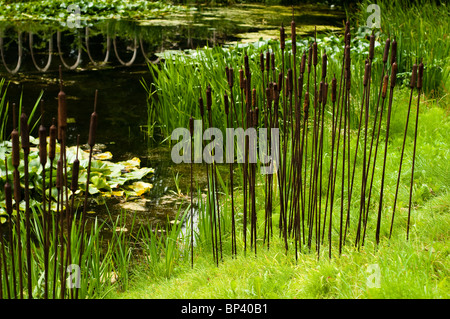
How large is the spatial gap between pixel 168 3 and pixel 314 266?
12720 mm

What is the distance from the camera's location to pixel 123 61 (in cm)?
747

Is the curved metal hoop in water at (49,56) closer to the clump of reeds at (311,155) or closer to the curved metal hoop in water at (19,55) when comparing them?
the curved metal hoop in water at (19,55)

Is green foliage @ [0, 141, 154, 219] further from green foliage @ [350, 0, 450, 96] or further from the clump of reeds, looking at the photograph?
green foliage @ [350, 0, 450, 96]

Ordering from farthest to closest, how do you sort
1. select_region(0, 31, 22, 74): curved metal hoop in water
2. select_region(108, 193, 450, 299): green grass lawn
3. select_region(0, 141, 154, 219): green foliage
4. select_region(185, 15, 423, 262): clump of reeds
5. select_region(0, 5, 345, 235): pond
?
select_region(0, 31, 22, 74): curved metal hoop in water → select_region(0, 5, 345, 235): pond → select_region(0, 141, 154, 219): green foliage → select_region(185, 15, 423, 262): clump of reeds → select_region(108, 193, 450, 299): green grass lawn

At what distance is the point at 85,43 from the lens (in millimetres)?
8727

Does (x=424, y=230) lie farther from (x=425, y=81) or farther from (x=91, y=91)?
(x=91, y=91)

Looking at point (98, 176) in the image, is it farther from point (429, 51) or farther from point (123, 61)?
point (123, 61)

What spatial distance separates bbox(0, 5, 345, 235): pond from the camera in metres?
4.22

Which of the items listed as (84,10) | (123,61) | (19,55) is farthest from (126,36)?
(84,10)

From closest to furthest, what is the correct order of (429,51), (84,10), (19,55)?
(429,51) → (19,55) → (84,10)

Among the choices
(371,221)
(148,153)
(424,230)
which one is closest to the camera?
(424,230)

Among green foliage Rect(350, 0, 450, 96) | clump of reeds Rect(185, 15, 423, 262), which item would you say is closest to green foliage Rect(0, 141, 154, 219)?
clump of reeds Rect(185, 15, 423, 262)

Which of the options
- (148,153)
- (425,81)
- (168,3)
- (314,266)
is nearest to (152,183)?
(148,153)

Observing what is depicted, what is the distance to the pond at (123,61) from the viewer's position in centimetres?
422
